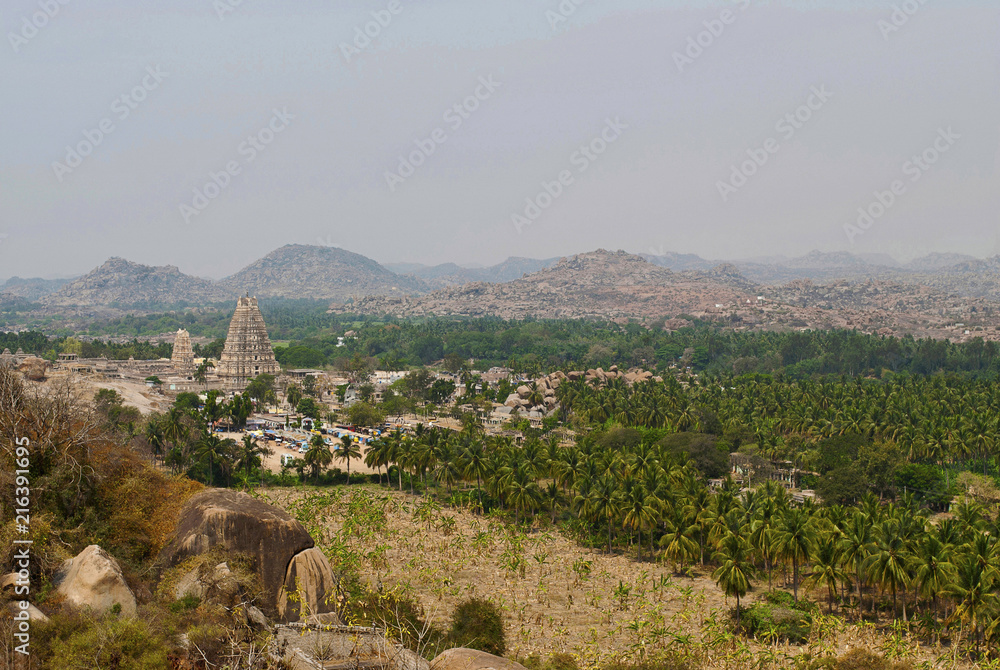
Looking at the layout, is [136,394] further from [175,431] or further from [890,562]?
[890,562]

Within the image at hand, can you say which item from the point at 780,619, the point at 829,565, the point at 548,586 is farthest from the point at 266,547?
the point at 829,565

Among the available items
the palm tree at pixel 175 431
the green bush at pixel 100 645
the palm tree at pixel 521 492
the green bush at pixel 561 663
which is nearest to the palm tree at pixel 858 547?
the green bush at pixel 561 663

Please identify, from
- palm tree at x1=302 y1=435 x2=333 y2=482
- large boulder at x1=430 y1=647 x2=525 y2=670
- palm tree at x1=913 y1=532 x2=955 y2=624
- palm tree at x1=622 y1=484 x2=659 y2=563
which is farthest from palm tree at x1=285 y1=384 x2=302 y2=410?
large boulder at x1=430 y1=647 x2=525 y2=670

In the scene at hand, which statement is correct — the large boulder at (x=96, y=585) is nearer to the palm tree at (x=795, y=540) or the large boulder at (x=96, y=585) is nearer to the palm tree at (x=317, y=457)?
the palm tree at (x=795, y=540)

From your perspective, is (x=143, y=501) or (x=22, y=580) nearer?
(x=22, y=580)

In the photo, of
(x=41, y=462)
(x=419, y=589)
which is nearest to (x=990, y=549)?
(x=419, y=589)

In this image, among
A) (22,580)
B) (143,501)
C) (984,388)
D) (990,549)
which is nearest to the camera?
(22,580)

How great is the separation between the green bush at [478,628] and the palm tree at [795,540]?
1459cm

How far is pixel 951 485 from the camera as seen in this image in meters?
52.6

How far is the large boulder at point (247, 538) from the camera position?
67.1 feet

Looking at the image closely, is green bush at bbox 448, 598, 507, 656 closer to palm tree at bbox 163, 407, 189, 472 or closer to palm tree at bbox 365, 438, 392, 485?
palm tree at bbox 365, 438, 392, 485

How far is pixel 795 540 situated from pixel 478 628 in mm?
16363

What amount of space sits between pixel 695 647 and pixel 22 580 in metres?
20.4

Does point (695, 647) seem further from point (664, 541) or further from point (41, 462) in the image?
point (41, 462)
